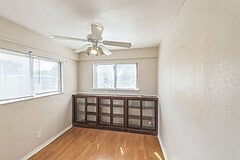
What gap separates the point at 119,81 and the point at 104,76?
51cm

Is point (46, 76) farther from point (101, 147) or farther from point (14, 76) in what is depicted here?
point (101, 147)

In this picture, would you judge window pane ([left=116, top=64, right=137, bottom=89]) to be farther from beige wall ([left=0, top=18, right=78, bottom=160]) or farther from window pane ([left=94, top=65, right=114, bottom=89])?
beige wall ([left=0, top=18, right=78, bottom=160])

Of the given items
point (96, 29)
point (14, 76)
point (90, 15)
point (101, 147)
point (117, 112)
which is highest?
point (90, 15)

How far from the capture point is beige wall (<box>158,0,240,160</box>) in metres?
0.67

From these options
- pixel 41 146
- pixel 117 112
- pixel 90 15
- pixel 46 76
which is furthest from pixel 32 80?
pixel 117 112

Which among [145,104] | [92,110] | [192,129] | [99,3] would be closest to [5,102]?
[99,3]

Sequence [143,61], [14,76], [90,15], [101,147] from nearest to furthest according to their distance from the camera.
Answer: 1. [90,15]
2. [14,76]
3. [101,147]
4. [143,61]

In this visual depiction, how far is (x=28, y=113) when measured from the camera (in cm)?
250

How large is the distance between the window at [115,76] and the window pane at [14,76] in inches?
79.1

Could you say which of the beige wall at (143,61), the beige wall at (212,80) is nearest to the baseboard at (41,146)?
the beige wall at (143,61)

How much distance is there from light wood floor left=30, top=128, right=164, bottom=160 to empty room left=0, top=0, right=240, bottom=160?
20 millimetres

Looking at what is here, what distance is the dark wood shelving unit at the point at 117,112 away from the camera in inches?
144

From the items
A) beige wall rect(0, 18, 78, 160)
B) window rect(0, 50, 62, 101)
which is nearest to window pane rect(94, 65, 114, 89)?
beige wall rect(0, 18, 78, 160)

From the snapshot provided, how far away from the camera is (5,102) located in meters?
2.09
